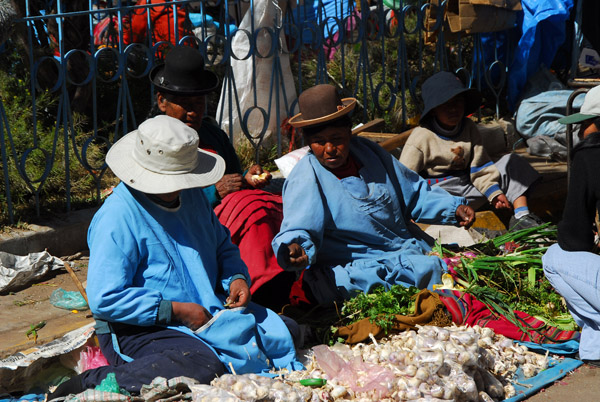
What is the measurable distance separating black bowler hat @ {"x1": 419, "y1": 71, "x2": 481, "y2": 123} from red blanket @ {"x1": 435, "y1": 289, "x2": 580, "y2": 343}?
5.25 ft

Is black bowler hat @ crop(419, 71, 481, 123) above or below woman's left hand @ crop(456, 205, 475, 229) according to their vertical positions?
above

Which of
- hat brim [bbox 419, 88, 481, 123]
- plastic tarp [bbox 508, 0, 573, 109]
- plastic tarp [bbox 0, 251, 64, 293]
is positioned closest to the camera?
plastic tarp [bbox 0, 251, 64, 293]

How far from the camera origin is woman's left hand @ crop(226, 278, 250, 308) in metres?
3.62

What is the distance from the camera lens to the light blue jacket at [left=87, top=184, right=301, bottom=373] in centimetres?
333

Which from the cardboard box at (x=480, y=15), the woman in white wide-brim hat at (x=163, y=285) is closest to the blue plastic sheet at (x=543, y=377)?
the woman in white wide-brim hat at (x=163, y=285)

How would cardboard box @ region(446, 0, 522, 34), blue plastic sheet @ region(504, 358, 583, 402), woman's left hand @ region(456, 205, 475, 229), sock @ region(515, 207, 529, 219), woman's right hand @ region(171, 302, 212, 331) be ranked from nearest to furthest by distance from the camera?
woman's right hand @ region(171, 302, 212, 331), blue plastic sheet @ region(504, 358, 583, 402), woman's left hand @ region(456, 205, 475, 229), sock @ region(515, 207, 529, 219), cardboard box @ region(446, 0, 522, 34)

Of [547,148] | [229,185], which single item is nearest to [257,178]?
[229,185]

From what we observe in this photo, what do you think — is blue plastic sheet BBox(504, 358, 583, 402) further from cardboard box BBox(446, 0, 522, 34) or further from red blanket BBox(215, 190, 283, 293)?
cardboard box BBox(446, 0, 522, 34)

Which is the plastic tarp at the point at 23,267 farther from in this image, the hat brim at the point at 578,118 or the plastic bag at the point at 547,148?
the plastic bag at the point at 547,148

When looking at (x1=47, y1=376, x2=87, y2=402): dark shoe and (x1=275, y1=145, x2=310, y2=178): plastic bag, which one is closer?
(x1=47, y1=376, x2=87, y2=402): dark shoe

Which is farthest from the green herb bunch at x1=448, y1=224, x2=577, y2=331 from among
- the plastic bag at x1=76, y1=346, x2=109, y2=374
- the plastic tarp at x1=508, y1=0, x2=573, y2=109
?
the plastic tarp at x1=508, y1=0, x2=573, y2=109

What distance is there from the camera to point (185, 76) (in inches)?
173

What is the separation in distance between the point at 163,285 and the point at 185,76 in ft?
4.61

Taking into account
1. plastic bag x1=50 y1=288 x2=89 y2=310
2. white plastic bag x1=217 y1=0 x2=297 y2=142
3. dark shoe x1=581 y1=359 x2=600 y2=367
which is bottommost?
dark shoe x1=581 y1=359 x2=600 y2=367
